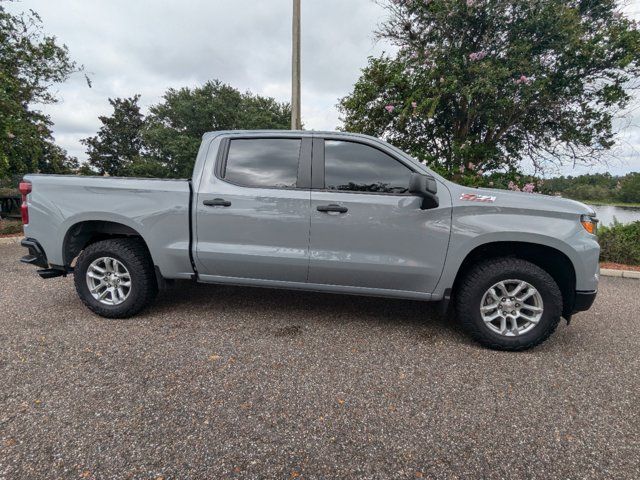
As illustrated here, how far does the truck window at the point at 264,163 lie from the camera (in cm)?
302

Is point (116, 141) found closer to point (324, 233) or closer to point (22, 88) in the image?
point (22, 88)

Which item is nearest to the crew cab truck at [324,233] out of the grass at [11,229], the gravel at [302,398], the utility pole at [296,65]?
the gravel at [302,398]

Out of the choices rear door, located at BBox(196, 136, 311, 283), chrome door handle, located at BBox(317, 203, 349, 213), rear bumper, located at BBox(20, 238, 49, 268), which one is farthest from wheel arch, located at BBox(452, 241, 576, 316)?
rear bumper, located at BBox(20, 238, 49, 268)

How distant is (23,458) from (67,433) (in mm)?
186

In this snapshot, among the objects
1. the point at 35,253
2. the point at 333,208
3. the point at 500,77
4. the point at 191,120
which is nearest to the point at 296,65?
the point at 500,77

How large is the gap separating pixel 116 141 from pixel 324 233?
53.8 meters

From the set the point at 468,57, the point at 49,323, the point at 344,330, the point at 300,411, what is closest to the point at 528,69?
the point at 468,57

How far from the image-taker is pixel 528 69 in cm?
686

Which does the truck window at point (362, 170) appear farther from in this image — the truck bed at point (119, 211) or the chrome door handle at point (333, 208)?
the truck bed at point (119, 211)

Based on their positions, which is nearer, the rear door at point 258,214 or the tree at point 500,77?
the rear door at point 258,214

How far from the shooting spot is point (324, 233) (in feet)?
9.47

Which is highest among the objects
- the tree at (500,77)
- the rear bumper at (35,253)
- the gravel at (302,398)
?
the tree at (500,77)

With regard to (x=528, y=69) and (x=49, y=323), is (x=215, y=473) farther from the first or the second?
(x=528, y=69)

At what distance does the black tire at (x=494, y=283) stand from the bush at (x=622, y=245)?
204 inches
